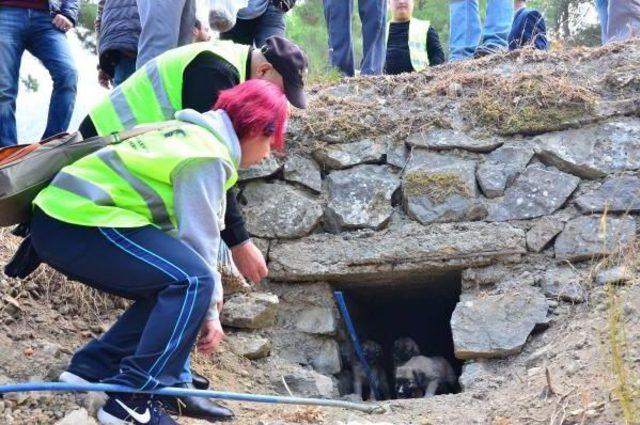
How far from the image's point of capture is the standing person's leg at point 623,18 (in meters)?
6.62

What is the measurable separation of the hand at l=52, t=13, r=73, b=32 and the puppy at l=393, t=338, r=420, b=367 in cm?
325

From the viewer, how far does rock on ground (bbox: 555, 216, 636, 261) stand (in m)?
5.26

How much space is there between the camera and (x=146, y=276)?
10.3 feet

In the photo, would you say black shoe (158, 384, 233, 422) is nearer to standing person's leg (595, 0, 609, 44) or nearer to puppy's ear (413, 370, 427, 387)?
puppy's ear (413, 370, 427, 387)

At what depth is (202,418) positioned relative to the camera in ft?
12.4

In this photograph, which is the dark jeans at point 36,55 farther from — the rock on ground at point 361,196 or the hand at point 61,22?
the rock on ground at point 361,196

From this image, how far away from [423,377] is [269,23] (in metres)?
2.58

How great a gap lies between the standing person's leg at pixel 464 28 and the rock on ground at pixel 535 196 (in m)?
1.71

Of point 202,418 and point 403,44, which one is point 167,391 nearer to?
point 202,418

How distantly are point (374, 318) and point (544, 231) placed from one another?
209 cm

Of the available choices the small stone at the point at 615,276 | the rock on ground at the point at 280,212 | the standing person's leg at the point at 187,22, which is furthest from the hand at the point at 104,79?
the small stone at the point at 615,276

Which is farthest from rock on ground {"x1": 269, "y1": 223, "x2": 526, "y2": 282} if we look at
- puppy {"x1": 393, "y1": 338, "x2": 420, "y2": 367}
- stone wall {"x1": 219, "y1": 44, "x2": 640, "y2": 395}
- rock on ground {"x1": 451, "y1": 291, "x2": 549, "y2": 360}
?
puppy {"x1": 393, "y1": 338, "x2": 420, "y2": 367}

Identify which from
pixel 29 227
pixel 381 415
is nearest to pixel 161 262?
pixel 29 227

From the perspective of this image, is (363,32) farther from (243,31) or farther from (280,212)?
(280,212)
